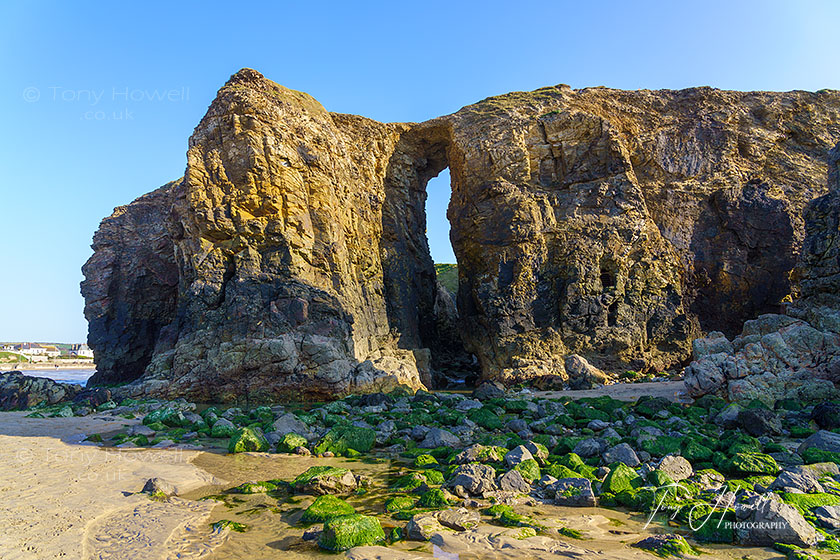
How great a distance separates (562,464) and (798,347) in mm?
12613

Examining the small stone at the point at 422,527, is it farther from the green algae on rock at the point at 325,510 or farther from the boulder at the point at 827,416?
the boulder at the point at 827,416

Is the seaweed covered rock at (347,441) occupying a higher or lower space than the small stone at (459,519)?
lower

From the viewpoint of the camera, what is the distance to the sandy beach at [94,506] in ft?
17.6

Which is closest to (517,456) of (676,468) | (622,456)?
(622,456)

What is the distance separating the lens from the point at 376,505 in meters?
7.07

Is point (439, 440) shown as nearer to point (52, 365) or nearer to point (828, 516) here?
point (828, 516)

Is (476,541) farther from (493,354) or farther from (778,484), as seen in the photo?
(493,354)

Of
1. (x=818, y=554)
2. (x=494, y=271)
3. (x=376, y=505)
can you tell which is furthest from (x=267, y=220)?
(x=818, y=554)

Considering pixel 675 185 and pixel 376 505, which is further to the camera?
pixel 675 185

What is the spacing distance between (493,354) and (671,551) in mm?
22354

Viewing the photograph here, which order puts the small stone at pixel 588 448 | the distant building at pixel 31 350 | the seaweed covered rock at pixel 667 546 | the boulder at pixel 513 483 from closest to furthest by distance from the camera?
the seaweed covered rock at pixel 667 546, the boulder at pixel 513 483, the small stone at pixel 588 448, the distant building at pixel 31 350

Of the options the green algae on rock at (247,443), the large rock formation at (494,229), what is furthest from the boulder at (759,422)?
the large rock formation at (494,229)

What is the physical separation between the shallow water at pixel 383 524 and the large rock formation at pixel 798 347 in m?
12.0

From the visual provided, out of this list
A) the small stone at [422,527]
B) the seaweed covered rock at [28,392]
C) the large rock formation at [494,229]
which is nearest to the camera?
the small stone at [422,527]
